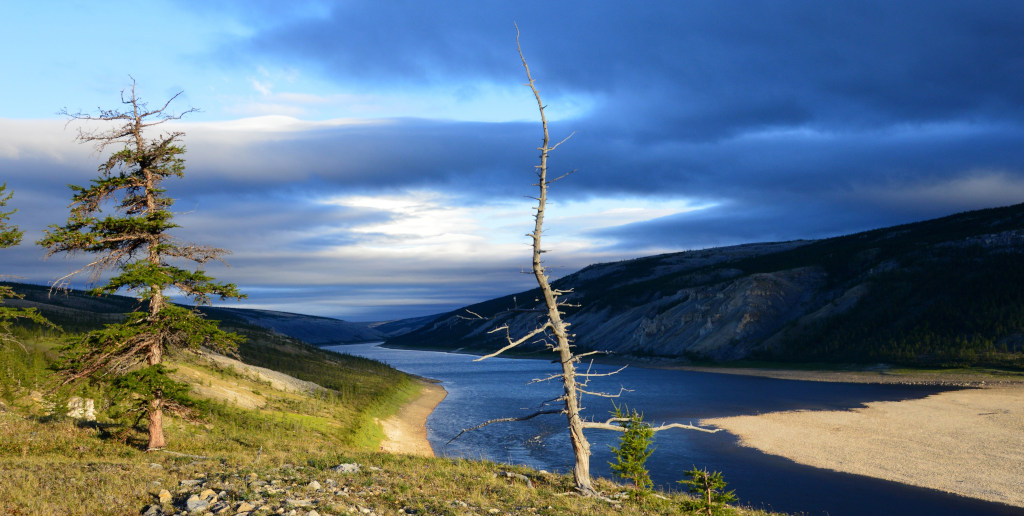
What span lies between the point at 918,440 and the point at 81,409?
4786cm

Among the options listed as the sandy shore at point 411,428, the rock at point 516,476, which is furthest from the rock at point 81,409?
the rock at point 516,476

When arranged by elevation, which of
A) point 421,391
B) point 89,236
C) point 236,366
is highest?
point 89,236

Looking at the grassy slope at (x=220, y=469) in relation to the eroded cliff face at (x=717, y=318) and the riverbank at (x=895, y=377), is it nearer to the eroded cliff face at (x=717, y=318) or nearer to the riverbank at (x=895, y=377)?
the riverbank at (x=895, y=377)

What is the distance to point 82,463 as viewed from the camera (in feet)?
57.9

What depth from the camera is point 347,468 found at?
1909 cm

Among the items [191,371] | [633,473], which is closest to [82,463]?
[633,473]

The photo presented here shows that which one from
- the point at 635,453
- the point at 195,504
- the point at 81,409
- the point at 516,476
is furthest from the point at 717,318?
the point at 195,504

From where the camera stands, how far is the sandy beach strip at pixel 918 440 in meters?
30.8

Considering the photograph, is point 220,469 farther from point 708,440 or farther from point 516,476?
point 708,440

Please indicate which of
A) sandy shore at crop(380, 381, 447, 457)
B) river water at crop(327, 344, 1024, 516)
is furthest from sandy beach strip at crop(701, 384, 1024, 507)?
sandy shore at crop(380, 381, 447, 457)

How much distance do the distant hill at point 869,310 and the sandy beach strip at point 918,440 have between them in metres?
29.7

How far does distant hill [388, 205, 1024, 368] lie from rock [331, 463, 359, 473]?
52.7 m

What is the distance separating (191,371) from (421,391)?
3817 cm

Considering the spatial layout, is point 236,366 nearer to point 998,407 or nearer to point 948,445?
point 948,445
